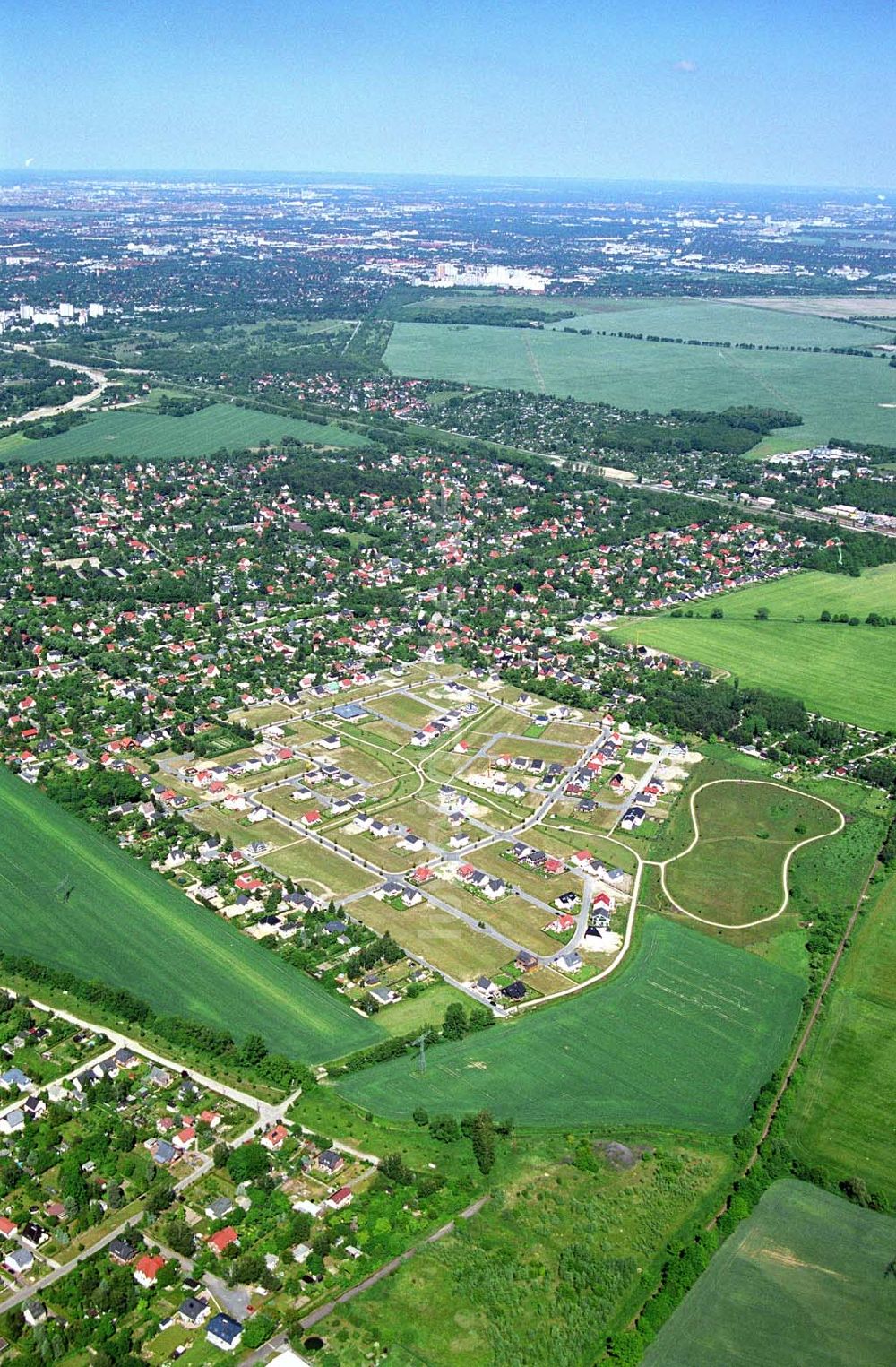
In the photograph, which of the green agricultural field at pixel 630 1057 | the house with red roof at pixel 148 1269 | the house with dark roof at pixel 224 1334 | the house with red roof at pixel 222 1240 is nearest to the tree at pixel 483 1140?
the green agricultural field at pixel 630 1057

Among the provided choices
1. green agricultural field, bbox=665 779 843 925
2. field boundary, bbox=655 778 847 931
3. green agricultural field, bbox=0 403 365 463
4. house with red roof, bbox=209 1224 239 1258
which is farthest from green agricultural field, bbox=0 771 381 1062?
green agricultural field, bbox=0 403 365 463

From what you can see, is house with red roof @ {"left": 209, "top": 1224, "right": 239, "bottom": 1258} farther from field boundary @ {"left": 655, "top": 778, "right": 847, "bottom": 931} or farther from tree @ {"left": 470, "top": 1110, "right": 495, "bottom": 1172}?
field boundary @ {"left": 655, "top": 778, "right": 847, "bottom": 931}

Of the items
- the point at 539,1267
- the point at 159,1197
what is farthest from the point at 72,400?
the point at 539,1267

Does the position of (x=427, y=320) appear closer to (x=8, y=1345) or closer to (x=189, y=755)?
(x=189, y=755)

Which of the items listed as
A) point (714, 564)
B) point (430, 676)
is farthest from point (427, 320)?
point (430, 676)

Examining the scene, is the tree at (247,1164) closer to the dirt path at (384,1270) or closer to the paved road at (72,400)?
the dirt path at (384,1270)

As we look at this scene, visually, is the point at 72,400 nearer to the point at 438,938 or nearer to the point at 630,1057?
the point at 438,938
